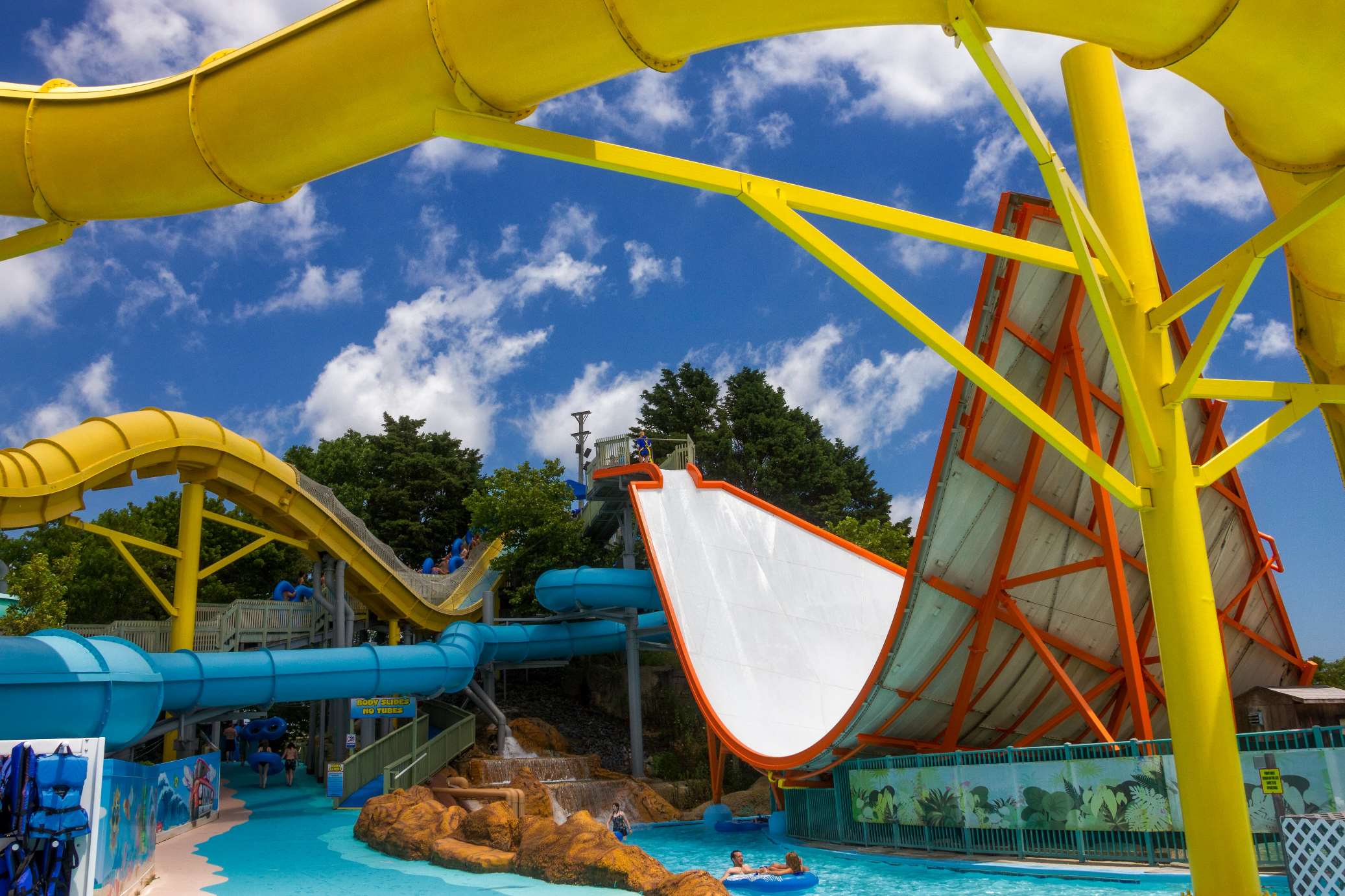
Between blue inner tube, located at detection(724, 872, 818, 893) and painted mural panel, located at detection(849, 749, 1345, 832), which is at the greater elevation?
painted mural panel, located at detection(849, 749, 1345, 832)

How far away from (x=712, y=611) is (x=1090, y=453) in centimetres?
1366

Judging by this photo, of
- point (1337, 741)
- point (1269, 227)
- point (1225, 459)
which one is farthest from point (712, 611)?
point (1269, 227)

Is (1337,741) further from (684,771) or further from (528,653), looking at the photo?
(528,653)

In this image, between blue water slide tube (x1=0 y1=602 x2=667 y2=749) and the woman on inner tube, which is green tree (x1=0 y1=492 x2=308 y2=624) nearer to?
blue water slide tube (x1=0 y1=602 x2=667 y2=749)

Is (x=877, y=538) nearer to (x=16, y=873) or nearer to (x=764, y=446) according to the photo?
(x=764, y=446)

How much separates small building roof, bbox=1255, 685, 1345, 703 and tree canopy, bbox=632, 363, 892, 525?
1275 inches

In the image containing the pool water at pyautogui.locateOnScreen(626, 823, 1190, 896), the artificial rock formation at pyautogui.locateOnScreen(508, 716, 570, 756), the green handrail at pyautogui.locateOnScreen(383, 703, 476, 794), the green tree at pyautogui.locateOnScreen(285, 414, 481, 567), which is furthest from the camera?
the green tree at pyautogui.locateOnScreen(285, 414, 481, 567)

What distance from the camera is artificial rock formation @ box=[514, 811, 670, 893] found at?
1238cm

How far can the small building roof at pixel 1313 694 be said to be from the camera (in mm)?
14828

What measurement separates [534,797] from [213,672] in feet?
23.6

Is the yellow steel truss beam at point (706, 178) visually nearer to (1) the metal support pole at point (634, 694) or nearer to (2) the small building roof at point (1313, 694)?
(2) the small building roof at point (1313, 694)

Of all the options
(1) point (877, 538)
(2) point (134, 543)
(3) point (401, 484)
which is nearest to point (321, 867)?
(2) point (134, 543)

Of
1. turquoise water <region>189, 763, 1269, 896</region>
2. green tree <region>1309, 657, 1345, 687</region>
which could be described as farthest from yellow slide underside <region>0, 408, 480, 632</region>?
green tree <region>1309, 657, 1345, 687</region>

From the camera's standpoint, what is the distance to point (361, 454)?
1959 inches
